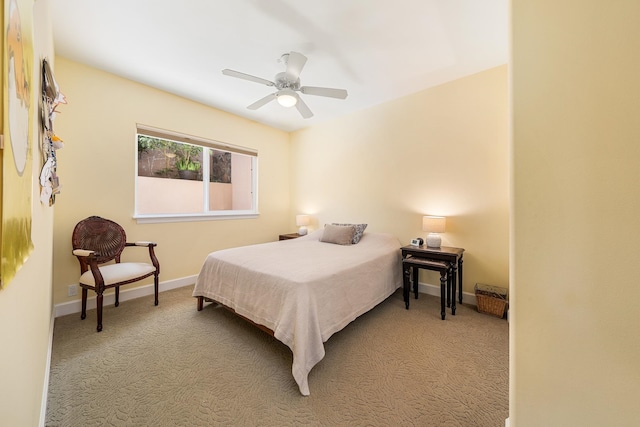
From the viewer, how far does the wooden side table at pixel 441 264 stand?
97.5 inches

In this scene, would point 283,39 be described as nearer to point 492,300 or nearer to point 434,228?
point 434,228

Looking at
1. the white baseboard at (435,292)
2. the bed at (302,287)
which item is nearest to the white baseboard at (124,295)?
the bed at (302,287)

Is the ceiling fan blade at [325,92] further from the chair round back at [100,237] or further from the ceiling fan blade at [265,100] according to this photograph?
the chair round back at [100,237]

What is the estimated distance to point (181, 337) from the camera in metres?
2.10

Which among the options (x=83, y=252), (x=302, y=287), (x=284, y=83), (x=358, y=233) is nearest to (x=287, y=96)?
(x=284, y=83)

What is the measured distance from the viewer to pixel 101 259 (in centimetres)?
254

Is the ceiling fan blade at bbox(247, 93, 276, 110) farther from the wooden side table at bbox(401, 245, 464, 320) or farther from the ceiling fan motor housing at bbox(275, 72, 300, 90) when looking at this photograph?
the wooden side table at bbox(401, 245, 464, 320)

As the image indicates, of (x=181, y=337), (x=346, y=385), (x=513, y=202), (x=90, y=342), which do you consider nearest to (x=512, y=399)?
(x=513, y=202)

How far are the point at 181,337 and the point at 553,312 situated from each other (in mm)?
2528

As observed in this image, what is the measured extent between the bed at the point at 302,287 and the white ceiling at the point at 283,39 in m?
2.05

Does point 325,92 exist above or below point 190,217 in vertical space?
above

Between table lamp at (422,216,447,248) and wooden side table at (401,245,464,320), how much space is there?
9cm

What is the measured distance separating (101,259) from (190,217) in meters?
1.10

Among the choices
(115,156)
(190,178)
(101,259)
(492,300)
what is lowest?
(492,300)
